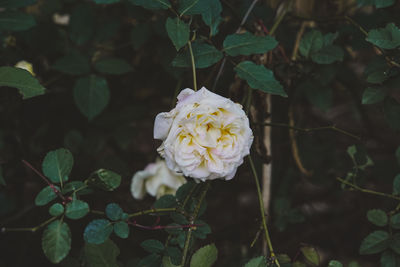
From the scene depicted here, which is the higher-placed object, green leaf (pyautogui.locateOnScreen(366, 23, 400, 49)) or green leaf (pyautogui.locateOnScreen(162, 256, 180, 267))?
green leaf (pyautogui.locateOnScreen(366, 23, 400, 49))

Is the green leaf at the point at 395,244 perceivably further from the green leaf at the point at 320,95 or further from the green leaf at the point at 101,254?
the green leaf at the point at 101,254

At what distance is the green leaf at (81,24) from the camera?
4.15ft

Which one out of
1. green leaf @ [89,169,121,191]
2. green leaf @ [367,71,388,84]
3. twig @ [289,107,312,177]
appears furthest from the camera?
twig @ [289,107,312,177]

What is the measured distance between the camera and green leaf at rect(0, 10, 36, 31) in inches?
38.2

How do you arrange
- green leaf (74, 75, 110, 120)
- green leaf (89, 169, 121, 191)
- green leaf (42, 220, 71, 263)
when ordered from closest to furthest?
1. green leaf (42, 220, 71, 263)
2. green leaf (89, 169, 121, 191)
3. green leaf (74, 75, 110, 120)

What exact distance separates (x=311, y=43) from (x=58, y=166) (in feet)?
2.46

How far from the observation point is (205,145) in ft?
2.41

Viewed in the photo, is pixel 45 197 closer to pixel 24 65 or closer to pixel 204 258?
pixel 204 258

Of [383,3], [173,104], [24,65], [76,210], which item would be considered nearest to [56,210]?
[76,210]

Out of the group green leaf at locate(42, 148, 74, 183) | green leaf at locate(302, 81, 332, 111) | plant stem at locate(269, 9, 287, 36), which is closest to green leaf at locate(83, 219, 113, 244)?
green leaf at locate(42, 148, 74, 183)

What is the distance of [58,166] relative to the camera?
0.81m

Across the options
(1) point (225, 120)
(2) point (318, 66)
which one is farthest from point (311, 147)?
(1) point (225, 120)

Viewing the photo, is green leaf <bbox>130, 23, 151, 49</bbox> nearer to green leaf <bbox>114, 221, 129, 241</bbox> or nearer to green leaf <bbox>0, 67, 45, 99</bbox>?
green leaf <bbox>0, 67, 45, 99</bbox>

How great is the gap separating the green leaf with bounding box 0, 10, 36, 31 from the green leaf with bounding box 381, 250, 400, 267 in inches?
40.9
